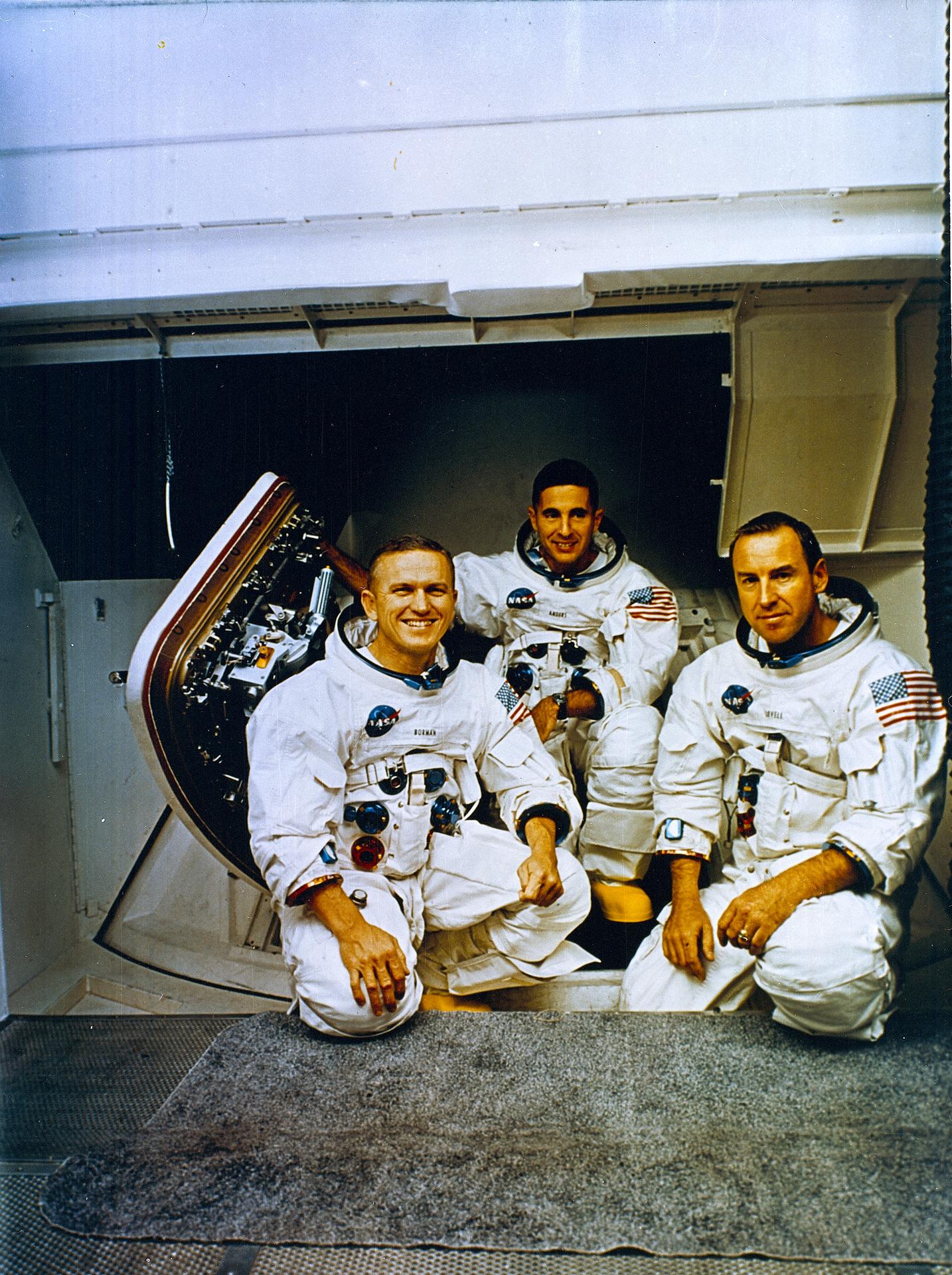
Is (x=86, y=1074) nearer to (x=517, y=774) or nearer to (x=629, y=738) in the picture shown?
(x=517, y=774)

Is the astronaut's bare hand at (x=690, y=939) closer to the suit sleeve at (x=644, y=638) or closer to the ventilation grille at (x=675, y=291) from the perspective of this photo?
the suit sleeve at (x=644, y=638)

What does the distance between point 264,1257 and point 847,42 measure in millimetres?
2430

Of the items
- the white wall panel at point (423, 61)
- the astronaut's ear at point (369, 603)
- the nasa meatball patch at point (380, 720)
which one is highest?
the white wall panel at point (423, 61)

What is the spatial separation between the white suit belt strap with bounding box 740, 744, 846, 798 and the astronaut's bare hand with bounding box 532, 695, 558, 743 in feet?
1.81

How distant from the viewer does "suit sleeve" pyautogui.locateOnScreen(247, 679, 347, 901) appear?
5.58 ft

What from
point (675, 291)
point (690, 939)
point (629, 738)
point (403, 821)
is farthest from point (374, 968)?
point (675, 291)

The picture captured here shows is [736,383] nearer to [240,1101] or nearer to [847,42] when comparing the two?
[847,42]

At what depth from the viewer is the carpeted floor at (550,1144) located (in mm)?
1285

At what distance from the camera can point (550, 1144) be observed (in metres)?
1.46

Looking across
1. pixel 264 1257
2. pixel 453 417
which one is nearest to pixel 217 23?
pixel 453 417

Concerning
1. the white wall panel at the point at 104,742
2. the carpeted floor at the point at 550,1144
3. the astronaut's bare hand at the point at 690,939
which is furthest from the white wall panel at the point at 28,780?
the astronaut's bare hand at the point at 690,939

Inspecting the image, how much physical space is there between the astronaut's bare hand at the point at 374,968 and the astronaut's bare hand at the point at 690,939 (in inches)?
23.5

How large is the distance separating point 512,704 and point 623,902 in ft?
2.10

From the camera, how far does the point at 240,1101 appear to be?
1578mm
